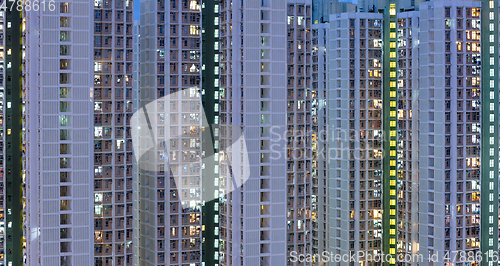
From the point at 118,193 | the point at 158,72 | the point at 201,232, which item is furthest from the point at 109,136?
the point at 201,232

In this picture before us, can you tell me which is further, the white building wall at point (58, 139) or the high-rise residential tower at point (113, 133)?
the high-rise residential tower at point (113, 133)

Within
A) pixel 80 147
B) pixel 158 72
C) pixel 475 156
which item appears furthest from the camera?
pixel 475 156

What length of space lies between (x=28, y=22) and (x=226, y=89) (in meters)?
19.7

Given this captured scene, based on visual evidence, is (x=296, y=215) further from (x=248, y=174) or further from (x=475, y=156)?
(x=475, y=156)

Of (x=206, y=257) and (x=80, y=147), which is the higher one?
(x=80, y=147)

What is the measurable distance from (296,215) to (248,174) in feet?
62.2

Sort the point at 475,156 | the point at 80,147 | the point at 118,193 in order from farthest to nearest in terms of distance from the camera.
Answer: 1. the point at 475,156
2. the point at 118,193
3. the point at 80,147

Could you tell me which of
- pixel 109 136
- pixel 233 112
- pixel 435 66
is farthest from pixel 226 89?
pixel 435 66

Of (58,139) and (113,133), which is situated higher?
(113,133)

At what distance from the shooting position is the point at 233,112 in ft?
206

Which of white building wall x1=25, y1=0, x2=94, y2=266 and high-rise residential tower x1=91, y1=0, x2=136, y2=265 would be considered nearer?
white building wall x1=25, y1=0, x2=94, y2=266

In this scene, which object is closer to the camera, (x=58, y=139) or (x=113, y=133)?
(x=58, y=139)

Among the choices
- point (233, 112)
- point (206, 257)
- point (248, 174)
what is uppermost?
point (233, 112)

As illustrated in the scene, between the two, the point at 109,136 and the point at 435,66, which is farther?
the point at 435,66
